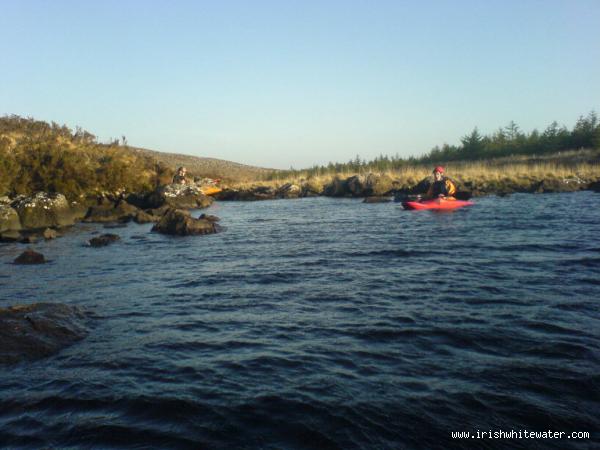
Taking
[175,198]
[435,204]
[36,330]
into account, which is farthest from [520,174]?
[36,330]

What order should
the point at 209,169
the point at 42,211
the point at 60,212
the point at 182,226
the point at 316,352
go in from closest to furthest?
the point at 316,352
the point at 182,226
the point at 42,211
the point at 60,212
the point at 209,169

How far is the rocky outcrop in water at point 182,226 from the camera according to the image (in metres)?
18.5

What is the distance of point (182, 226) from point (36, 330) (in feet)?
38.4

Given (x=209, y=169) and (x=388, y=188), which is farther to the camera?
(x=209, y=169)

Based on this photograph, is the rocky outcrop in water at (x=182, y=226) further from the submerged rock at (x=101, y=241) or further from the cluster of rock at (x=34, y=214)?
the cluster of rock at (x=34, y=214)

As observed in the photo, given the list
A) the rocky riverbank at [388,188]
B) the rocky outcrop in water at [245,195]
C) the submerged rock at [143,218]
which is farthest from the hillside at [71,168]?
the rocky riverbank at [388,188]

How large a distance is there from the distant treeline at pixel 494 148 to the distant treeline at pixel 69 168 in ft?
85.3

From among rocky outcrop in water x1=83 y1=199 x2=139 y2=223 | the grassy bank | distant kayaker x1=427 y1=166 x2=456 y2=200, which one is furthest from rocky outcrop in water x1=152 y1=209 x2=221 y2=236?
the grassy bank

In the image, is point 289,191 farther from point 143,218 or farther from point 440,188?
point 143,218

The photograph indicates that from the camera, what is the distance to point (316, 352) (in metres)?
6.31

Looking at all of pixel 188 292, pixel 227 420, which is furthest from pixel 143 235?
pixel 227 420

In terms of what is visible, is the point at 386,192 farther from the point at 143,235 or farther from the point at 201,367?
the point at 201,367

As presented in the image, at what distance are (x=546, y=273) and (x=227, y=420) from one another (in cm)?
805

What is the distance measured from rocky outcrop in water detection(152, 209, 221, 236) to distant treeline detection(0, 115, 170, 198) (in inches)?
410
